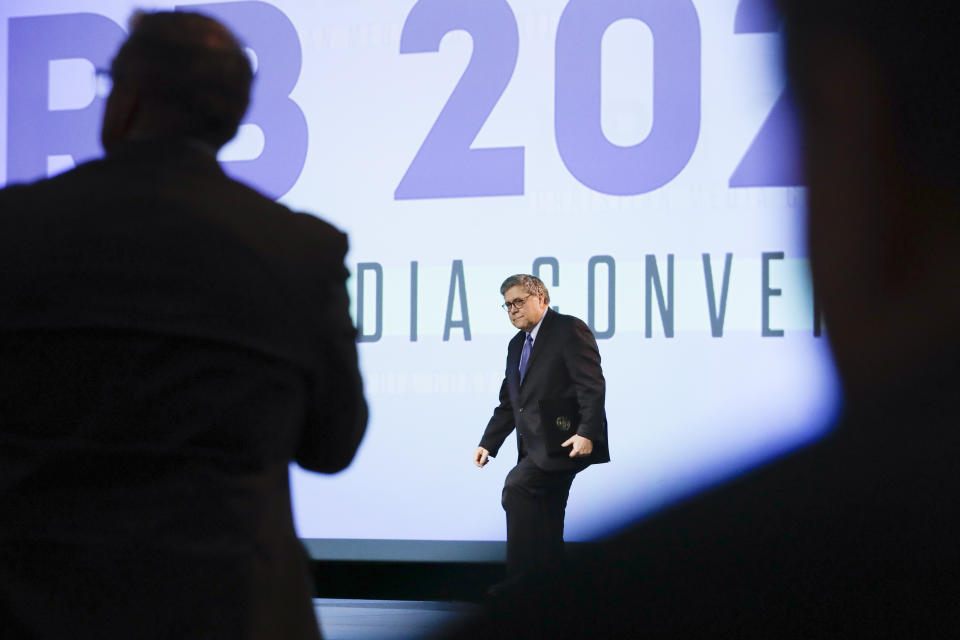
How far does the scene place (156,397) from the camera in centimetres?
80

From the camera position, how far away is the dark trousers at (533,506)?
4309 mm

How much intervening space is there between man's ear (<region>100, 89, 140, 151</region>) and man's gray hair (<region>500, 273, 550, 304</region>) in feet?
11.6

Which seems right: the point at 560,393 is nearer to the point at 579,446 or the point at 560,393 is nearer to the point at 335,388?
the point at 579,446

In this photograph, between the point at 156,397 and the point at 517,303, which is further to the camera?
the point at 517,303

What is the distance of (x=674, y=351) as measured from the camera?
4648mm

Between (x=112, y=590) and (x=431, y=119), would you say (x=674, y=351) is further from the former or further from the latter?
(x=112, y=590)

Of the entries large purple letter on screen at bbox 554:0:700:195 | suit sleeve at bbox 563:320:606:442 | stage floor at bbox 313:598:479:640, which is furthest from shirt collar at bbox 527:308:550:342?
stage floor at bbox 313:598:479:640

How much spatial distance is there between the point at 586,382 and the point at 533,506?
20.2 inches

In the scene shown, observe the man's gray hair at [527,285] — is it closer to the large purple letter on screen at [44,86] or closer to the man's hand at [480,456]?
the man's hand at [480,456]

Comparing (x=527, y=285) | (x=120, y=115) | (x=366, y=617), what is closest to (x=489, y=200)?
(x=527, y=285)

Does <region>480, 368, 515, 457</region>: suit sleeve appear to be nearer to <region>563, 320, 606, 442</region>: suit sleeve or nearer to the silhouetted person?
<region>563, 320, 606, 442</region>: suit sleeve

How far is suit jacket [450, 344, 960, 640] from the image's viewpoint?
36 centimetres

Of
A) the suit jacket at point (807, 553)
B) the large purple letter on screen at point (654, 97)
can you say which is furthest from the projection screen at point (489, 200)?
Result: the suit jacket at point (807, 553)

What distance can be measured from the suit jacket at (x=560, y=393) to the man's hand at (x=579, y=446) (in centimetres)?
2
